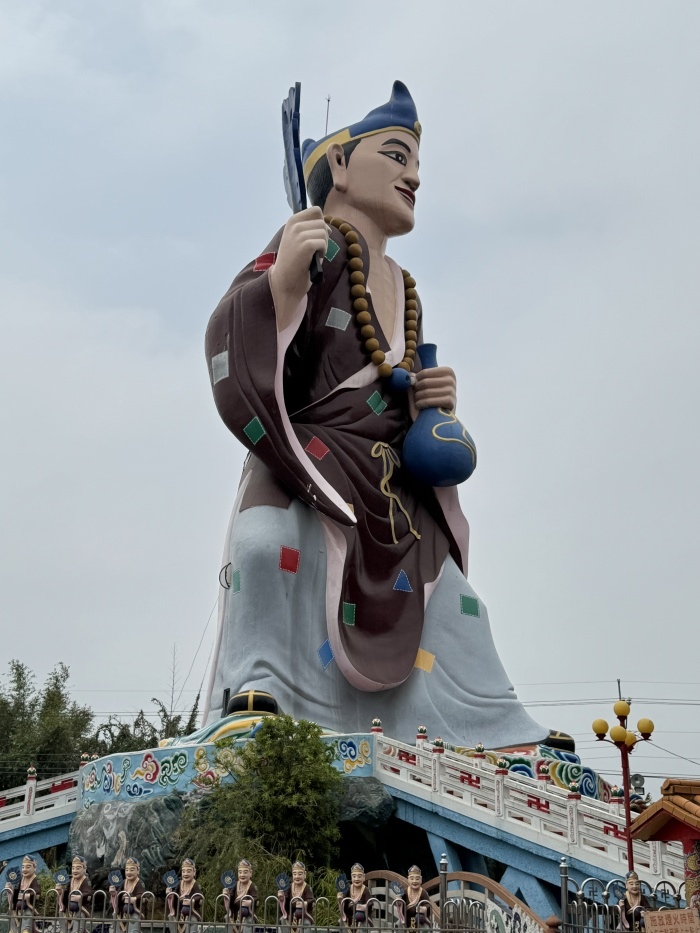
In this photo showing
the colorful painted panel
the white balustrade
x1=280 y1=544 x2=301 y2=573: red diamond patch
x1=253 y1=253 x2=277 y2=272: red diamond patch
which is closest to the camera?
the white balustrade

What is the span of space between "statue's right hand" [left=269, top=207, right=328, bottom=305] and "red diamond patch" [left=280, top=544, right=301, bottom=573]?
268cm

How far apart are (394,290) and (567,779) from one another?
6318 millimetres

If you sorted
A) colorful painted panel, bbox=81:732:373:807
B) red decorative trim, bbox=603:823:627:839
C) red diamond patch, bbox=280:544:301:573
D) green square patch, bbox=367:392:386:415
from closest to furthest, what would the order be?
red decorative trim, bbox=603:823:627:839, colorful painted panel, bbox=81:732:373:807, red diamond patch, bbox=280:544:301:573, green square patch, bbox=367:392:386:415

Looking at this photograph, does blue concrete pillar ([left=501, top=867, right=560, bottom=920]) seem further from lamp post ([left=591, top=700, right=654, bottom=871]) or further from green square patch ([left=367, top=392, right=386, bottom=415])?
green square patch ([left=367, top=392, right=386, bottom=415])

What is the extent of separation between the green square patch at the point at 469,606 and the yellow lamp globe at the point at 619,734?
255 inches

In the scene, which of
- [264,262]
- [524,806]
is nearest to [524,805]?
[524,806]

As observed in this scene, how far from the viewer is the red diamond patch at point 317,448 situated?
576 inches

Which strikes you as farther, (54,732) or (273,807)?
(54,732)

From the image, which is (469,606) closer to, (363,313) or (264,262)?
(363,313)

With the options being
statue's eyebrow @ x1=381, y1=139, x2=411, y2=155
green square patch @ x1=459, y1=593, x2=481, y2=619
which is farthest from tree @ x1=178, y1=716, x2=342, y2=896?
statue's eyebrow @ x1=381, y1=139, x2=411, y2=155

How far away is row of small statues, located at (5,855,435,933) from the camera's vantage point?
8.85m

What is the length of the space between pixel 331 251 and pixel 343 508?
318 centimetres

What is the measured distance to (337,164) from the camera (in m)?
16.2

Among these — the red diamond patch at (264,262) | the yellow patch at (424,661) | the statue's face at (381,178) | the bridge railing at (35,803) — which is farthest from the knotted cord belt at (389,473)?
the bridge railing at (35,803)
